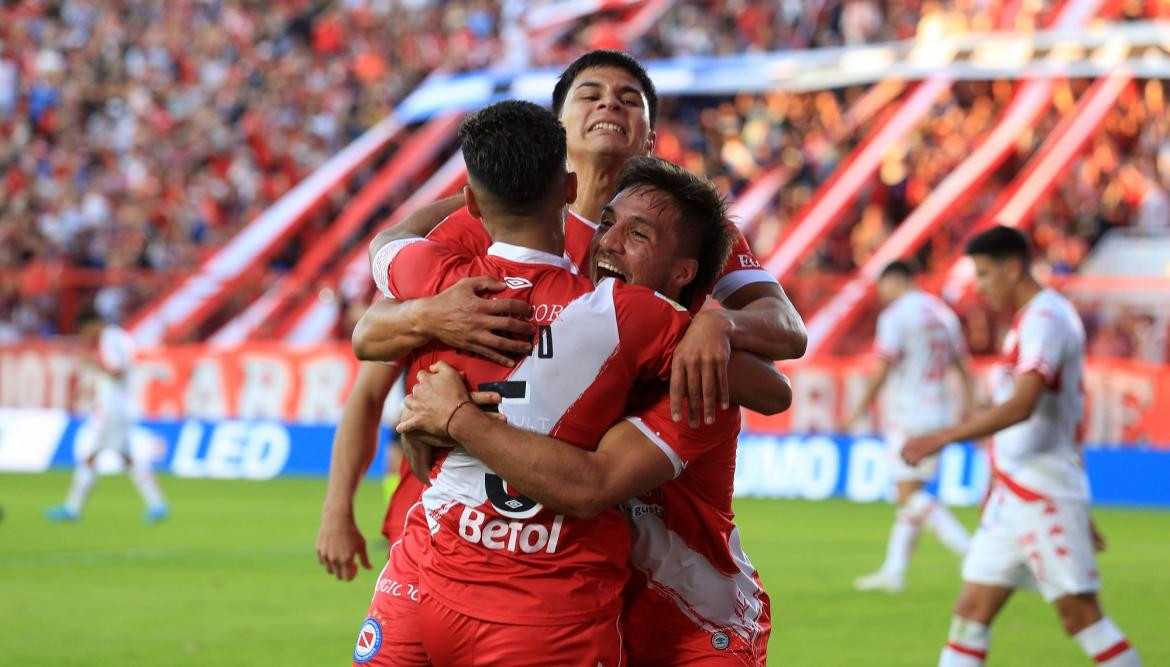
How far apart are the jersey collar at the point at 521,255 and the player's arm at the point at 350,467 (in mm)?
991

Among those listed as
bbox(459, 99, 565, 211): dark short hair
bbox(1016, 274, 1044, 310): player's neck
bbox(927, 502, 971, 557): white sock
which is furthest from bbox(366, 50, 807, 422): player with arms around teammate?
bbox(927, 502, 971, 557): white sock

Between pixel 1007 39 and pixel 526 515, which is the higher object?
pixel 1007 39

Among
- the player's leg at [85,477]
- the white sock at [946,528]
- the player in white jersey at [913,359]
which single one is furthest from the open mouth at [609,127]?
the player's leg at [85,477]

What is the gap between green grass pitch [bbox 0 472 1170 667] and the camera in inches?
352

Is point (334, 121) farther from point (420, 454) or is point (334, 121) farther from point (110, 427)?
point (420, 454)

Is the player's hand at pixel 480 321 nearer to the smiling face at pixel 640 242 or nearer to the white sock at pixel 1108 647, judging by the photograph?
the smiling face at pixel 640 242

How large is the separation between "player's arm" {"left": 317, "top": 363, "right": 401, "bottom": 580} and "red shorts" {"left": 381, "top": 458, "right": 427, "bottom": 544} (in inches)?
12.3

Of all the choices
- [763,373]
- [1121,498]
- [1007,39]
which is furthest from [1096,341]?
[763,373]

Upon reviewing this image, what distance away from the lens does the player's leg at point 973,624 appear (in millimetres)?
7445

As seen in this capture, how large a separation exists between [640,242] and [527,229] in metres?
0.32

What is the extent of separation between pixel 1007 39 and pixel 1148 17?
2.65 metres

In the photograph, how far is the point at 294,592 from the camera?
11.1 metres

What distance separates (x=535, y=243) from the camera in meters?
3.77

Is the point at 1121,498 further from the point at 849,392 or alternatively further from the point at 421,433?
the point at 421,433
